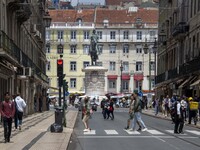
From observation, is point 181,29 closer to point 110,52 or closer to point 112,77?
point 110,52

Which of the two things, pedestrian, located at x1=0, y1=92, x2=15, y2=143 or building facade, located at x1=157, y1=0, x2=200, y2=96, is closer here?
pedestrian, located at x1=0, y1=92, x2=15, y2=143

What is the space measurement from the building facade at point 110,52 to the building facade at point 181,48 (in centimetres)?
3963

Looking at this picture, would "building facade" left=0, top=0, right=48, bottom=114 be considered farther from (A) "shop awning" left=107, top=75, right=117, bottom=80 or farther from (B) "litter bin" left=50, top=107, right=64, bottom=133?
(A) "shop awning" left=107, top=75, right=117, bottom=80

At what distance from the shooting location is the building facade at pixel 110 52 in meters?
120

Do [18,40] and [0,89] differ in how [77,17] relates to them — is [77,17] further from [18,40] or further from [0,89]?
[0,89]

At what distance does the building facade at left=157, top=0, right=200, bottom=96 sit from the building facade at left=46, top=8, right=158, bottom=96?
39.6 m

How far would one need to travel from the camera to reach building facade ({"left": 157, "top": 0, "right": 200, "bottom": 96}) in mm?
51938

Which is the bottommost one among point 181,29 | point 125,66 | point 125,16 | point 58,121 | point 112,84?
point 58,121

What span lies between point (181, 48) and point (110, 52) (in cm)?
5921

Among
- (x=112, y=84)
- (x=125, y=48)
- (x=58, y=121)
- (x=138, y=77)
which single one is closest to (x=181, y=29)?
(x=58, y=121)

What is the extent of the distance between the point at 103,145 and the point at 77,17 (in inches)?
4181

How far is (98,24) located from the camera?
12225cm

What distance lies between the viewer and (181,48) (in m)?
63.0

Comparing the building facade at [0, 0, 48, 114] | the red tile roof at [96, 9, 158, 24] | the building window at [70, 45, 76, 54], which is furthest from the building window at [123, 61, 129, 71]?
the building facade at [0, 0, 48, 114]
